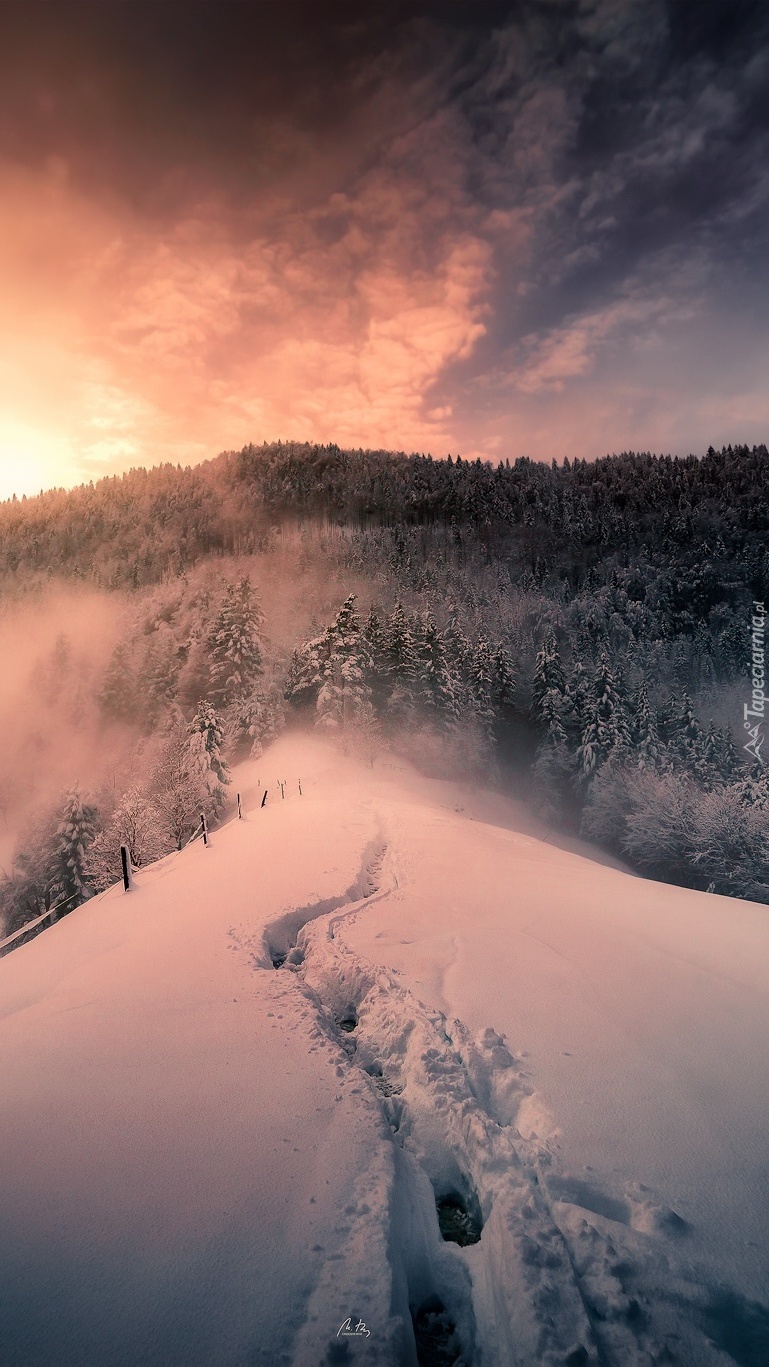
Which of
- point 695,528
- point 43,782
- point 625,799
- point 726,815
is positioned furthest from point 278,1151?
point 695,528

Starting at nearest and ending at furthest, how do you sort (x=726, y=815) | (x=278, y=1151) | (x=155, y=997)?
1. (x=278, y=1151)
2. (x=155, y=997)
3. (x=726, y=815)

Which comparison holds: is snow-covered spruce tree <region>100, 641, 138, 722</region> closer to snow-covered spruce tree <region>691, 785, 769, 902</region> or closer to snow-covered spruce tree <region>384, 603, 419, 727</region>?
snow-covered spruce tree <region>384, 603, 419, 727</region>

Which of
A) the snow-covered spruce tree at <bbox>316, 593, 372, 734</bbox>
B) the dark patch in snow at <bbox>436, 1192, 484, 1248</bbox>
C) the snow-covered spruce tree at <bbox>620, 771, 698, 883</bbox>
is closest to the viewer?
the dark patch in snow at <bbox>436, 1192, 484, 1248</bbox>

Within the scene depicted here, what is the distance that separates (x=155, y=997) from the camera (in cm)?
710

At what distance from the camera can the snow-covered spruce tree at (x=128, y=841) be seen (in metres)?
31.5

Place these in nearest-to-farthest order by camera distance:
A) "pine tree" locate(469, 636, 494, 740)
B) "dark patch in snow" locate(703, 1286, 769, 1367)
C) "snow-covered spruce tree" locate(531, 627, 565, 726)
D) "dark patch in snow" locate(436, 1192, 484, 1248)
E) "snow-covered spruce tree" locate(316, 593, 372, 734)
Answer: "dark patch in snow" locate(703, 1286, 769, 1367), "dark patch in snow" locate(436, 1192, 484, 1248), "snow-covered spruce tree" locate(316, 593, 372, 734), "pine tree" locate(469, 636, 494, 740), "snow-covered spruce tree" locate(531, 627, 565, 726)

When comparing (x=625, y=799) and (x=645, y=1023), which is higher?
(x=645, y=1023)

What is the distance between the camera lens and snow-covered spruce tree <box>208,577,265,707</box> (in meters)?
50.8

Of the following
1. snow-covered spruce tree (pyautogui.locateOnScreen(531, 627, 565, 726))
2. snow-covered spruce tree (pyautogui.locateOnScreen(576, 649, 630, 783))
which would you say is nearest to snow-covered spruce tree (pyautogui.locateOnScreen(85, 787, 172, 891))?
snow-covered spruce tree (pyautogui.locateOnScreen(576, 649, 630, 783))

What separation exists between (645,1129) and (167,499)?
168721 millimetres

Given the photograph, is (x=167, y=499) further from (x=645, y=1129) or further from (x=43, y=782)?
(x=645, y=1129)

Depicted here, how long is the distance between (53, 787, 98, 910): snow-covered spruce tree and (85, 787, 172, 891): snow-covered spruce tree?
480 mm

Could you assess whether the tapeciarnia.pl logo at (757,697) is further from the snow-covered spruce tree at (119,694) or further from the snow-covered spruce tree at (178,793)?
the snow-covered spruce tree at (119,694)
